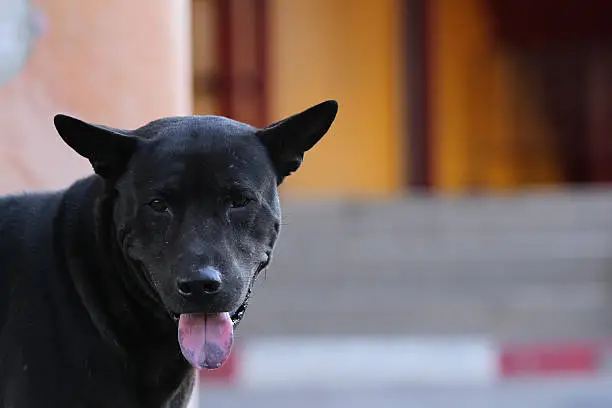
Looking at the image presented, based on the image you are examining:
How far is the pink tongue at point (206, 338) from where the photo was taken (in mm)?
2693

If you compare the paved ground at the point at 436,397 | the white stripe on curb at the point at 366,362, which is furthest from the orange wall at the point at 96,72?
the white stripe on curb at the point at 366,362

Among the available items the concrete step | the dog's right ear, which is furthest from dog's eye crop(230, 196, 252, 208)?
the concrete step

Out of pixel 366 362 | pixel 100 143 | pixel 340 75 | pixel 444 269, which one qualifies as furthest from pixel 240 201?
pixel 340 75

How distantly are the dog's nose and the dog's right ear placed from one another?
14.1 inches

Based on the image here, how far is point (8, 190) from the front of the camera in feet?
14.8

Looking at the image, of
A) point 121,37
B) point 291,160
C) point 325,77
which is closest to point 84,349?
point 291,160

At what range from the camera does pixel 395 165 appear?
10883mm

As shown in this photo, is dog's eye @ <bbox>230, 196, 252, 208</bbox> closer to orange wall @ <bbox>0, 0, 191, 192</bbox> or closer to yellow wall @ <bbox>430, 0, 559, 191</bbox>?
orange wall @ <bbox>0, 0, 191, 192</bbox>

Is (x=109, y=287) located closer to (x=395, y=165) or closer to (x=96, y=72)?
(x=96, y=72)

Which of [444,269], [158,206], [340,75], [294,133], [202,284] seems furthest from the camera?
[340,75]

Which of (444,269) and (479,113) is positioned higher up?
(479,113)

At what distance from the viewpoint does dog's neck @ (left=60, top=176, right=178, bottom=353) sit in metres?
2.91

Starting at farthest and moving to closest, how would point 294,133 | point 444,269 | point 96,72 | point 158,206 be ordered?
1. point 444,269
2. point 96,72
3. point 294,133
4. point 158,206

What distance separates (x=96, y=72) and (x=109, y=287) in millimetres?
2053
